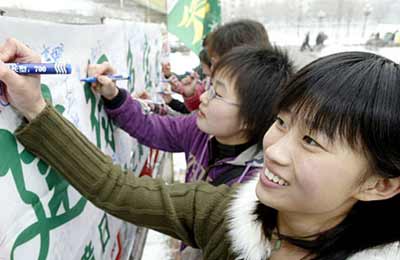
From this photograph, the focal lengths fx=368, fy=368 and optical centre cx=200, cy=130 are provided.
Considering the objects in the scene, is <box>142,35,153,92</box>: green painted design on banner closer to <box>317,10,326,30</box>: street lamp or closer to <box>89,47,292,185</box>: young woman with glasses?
<box>89,47,292,185</box>: young woman with glasses

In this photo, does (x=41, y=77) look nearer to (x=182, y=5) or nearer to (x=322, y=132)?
(x=322, y=132)

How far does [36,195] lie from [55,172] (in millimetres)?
66

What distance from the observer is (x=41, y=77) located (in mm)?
508

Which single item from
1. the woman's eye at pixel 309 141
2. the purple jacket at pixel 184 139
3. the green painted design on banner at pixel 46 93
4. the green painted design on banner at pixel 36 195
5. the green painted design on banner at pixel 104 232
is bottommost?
the green painted design on banner at pixel 104 232

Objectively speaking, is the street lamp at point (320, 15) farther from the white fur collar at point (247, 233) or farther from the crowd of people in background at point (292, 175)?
the white fur collar at point (247, 233)

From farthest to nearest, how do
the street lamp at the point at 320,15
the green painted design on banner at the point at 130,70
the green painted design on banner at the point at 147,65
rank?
the street lamp at the point at 320,15 → the green painted design on banner at the point at 147,65 → the green painted design on banner at the point at 130,70

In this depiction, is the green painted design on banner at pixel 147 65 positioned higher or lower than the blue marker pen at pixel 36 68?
lower

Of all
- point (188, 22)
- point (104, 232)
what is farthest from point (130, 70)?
point (188, 22)

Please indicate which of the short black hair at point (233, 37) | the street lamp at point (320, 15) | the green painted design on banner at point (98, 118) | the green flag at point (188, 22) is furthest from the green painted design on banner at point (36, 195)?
the street lamp at point (320, 15)

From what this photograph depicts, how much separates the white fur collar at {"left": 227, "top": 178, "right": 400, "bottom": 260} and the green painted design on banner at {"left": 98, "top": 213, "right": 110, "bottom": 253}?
0.29 meters

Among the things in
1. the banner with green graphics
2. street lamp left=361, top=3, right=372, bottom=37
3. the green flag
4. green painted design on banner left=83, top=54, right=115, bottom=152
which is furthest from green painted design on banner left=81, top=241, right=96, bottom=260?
street lamp left=361, top=3, right=372, bottom=37

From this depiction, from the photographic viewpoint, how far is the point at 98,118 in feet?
2.41

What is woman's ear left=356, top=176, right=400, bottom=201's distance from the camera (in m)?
0.45

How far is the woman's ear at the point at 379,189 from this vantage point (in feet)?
1.48
